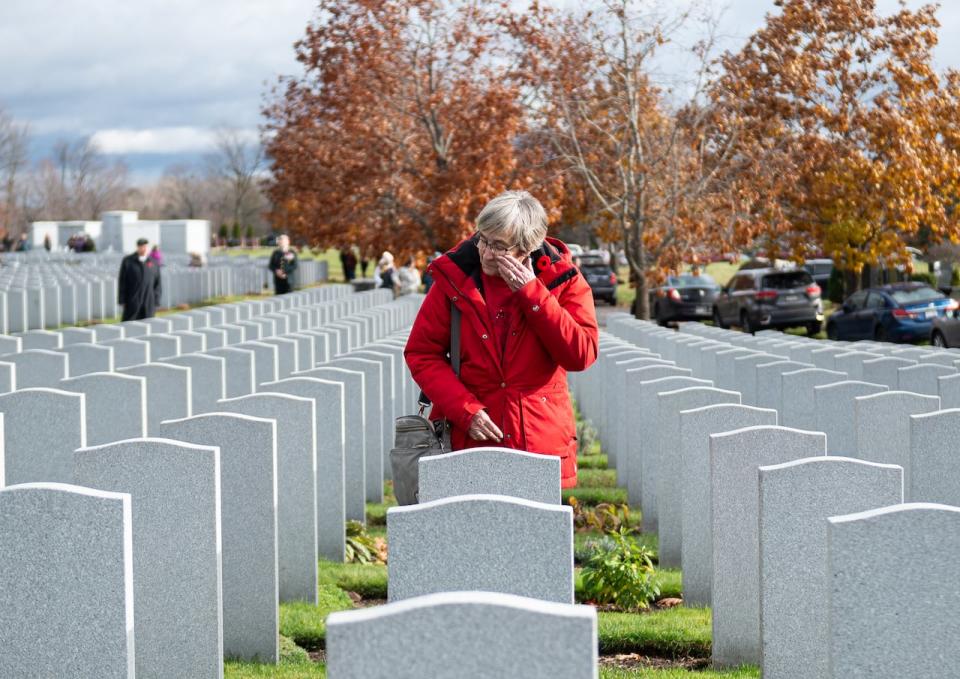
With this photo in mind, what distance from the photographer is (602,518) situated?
31.2ft

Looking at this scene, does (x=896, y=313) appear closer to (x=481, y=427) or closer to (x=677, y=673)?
(x=677, y=673)

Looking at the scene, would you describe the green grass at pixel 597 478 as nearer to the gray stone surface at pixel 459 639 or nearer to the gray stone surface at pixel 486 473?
the gray stone surface at pixel 486 473

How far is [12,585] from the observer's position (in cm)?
423

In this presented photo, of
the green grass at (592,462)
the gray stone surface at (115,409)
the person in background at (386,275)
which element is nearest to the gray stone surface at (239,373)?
the gray stone surface at (115,409)

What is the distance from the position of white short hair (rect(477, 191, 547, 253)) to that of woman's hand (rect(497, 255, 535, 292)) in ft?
0.22

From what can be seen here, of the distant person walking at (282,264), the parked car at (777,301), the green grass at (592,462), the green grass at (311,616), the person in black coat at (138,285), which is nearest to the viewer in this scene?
the green grass at (311,616)

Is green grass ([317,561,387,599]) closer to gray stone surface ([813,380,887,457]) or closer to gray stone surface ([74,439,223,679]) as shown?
gray stone surface ([74,439,223,679])

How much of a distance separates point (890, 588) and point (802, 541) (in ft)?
3.87

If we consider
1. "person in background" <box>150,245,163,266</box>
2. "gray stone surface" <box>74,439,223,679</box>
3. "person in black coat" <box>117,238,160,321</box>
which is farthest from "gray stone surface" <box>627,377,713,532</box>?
"person in background" <box>150,245,163,266</box>

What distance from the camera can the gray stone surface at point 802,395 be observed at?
9.13 m

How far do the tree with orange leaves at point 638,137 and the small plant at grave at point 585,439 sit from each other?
12.2 metres

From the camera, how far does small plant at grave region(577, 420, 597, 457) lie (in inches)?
533

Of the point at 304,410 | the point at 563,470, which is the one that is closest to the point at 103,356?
the point at 304,410

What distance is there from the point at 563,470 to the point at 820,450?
3.75ft
